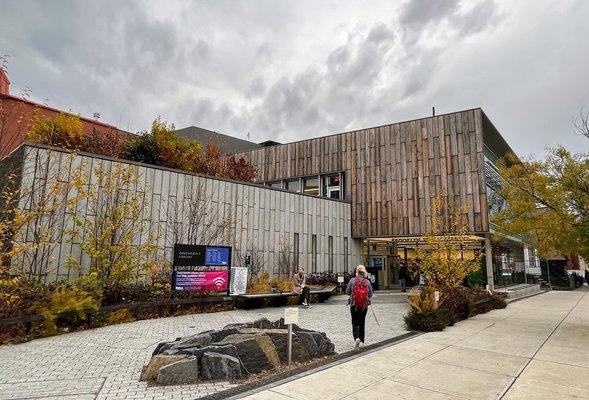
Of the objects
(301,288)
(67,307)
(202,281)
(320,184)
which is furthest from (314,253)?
(67,307)

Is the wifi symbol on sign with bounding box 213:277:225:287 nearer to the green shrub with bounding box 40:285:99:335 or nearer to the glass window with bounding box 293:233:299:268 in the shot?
the green shrub with bounding box 40:285:99:335

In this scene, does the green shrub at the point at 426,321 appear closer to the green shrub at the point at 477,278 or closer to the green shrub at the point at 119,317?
the green shrub at the point at 119,317

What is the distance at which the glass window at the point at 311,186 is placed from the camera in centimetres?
2733

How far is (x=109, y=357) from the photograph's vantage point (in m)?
7.33

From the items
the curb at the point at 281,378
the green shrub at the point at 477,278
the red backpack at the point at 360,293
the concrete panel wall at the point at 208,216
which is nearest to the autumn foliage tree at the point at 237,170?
the concrete panel wall at the point at 208,216

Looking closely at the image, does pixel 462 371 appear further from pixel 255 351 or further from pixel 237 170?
pixel 237 170

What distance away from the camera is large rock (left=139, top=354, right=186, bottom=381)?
5.97m

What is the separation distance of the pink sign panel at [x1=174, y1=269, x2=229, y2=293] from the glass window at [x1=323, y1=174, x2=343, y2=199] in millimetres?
12876

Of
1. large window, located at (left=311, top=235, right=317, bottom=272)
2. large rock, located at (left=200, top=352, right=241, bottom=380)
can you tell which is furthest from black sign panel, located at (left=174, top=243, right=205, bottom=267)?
large window, located at (left=311, top=235, right=317, bottom=272)

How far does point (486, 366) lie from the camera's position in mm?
7020

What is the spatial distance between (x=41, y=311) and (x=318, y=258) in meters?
15.0

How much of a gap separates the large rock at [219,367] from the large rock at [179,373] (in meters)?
0.15

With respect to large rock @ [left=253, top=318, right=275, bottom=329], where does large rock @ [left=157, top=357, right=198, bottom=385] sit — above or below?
below

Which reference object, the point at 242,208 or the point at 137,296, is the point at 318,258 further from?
the point at 137,296
